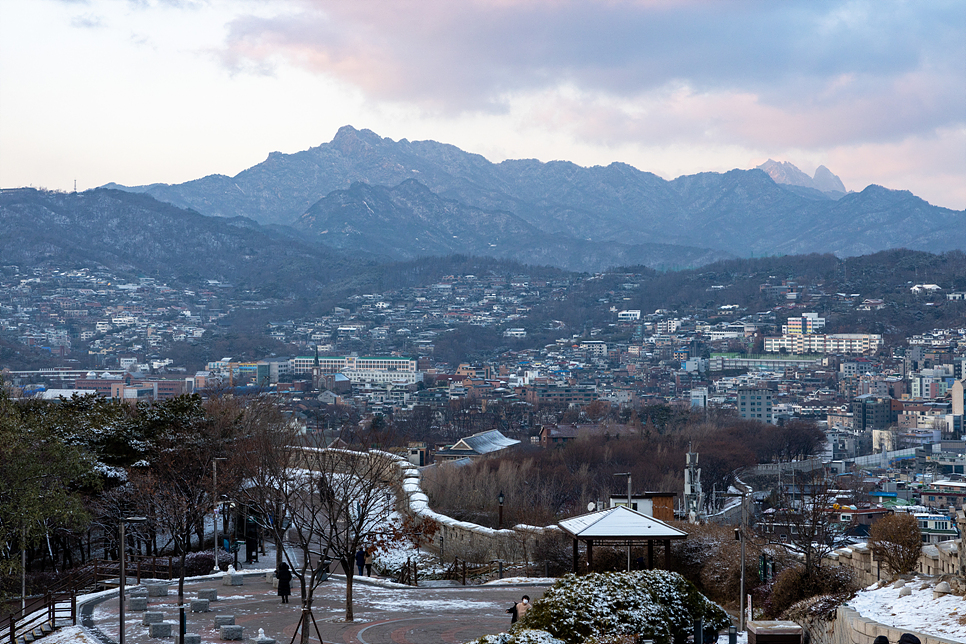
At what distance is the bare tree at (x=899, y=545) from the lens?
1327 centimetres

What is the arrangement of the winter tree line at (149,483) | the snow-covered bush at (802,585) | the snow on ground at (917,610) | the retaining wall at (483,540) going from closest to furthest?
the snow on ground at (917,610), the snow-covered bush at (802,585), the winter tree line at (149,483), the retaining wall at (483,540)

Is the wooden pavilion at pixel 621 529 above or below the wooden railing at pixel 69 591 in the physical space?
above

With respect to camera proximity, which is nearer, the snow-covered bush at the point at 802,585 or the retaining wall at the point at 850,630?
the retaining wall at the point at 850,630

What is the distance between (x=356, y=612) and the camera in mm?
14758

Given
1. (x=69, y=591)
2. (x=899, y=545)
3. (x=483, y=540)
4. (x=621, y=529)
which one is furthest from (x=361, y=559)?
(x=899, y=545)

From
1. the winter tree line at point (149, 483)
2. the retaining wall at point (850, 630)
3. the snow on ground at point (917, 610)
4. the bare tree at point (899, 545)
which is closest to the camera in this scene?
the retaining wall at point (850, 630)

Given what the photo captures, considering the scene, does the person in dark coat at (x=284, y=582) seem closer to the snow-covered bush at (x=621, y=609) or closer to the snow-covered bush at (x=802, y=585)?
the snow-covered bush at (x=621, y=609)

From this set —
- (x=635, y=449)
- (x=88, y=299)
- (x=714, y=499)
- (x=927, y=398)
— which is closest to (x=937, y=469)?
(x=635, y=449)

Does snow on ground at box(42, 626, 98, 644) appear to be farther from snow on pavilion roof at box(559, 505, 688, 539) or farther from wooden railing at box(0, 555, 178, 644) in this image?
snow on pavilion roof at box(559, 505, 688, 539)

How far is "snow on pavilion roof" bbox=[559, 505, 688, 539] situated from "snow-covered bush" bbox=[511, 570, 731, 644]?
2.83 m

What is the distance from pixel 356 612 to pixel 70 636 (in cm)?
365

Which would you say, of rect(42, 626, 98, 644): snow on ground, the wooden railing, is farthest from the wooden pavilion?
the wooden railing

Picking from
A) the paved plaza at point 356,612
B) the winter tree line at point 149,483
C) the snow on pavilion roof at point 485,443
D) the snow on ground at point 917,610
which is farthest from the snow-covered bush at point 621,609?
the snow on pavilion roof at point 485,443

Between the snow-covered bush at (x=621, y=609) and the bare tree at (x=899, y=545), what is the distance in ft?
11.4
